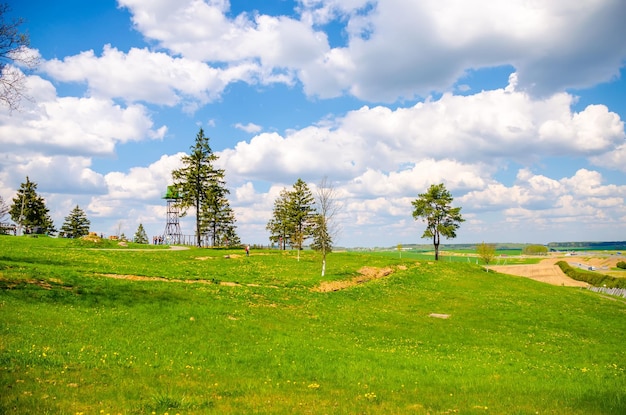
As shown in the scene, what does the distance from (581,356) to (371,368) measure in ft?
48.9

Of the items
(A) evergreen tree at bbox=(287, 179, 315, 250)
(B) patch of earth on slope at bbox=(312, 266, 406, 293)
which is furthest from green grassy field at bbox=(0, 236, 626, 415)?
(A) evergreen tree at bbox=(287, 179, 315, 250)

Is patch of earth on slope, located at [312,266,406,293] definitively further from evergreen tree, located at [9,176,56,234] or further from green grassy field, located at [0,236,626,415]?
evergreen tree, located at [9,176,56,234]

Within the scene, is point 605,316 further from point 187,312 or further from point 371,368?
point 187,312

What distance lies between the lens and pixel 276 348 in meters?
18.6

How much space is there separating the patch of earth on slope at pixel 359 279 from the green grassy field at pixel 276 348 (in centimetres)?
182

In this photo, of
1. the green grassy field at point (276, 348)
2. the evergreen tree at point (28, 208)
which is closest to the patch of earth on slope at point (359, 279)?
the green grassy field at point (276, 348)

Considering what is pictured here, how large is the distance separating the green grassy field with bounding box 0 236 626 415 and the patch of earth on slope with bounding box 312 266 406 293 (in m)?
1.82

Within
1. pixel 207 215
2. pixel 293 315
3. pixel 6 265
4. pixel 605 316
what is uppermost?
pixel 207 215

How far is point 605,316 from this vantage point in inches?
1462

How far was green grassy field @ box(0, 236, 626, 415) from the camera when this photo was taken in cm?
1087

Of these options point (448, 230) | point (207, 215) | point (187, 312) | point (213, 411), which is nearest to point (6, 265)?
point (187, 312)

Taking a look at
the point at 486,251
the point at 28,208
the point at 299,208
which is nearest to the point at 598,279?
the point at 486,251

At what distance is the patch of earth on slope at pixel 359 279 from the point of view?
4117 centimetres

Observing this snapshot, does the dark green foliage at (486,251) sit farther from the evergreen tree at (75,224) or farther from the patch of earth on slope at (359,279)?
the evergreen tree at (75,224)
